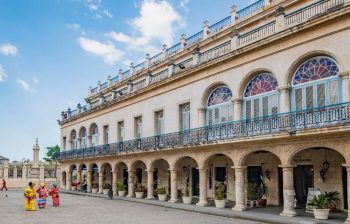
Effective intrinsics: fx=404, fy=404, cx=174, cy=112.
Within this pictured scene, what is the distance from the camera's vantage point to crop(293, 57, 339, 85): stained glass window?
1619 cm

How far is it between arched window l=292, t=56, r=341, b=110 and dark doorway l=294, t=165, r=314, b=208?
Answer: 3.94 metres

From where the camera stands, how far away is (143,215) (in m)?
17.8

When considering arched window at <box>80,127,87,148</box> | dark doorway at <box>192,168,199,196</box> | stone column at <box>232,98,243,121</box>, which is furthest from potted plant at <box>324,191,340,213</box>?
arched window at <box>80,127,87,148</box>

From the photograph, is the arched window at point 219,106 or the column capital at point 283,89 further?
the arched window at point 219,106

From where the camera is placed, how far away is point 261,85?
762 inches

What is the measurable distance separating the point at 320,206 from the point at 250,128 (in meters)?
4.65

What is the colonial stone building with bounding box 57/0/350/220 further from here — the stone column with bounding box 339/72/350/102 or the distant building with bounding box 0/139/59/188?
the distant building with bounding box 0/139/59/188

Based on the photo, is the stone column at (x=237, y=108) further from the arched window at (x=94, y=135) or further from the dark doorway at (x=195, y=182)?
the arched window at (x=94, y=135)

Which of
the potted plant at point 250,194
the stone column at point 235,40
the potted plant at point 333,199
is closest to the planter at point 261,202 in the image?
the potted plant at point 250,194

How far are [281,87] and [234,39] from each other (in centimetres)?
396

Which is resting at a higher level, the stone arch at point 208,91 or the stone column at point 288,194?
the stone arch at point 208,91

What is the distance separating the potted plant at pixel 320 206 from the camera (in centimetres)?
1553

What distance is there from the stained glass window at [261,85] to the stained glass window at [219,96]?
4.50 ft

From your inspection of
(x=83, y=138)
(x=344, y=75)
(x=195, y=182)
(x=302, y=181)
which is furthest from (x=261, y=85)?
(x=83, y=138)
